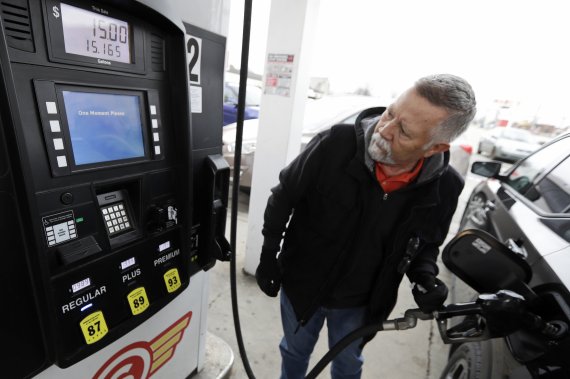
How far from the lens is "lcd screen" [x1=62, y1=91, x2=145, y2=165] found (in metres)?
0.82

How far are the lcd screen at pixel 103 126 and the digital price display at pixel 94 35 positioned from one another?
0.32ft

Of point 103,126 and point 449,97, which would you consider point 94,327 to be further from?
point 449,97

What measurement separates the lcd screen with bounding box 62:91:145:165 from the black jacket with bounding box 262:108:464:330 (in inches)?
24.4

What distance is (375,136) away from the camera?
4.08 ft

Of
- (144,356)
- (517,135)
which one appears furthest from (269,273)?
(517,135)

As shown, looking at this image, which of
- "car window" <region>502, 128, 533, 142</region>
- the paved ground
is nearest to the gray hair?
the paved ground

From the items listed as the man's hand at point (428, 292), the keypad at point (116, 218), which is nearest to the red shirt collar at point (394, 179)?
the man's hand at point (428, 292)

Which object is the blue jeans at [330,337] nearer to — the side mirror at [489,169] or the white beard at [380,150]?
the white beard at [380,150]

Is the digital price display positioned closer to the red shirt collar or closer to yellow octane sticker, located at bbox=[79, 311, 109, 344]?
yellow octane sticker, located at bbox=[79, 311, 109, 344]

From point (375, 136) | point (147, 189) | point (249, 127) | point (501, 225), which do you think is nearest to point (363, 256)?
point (375, 136)

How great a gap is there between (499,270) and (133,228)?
1.10 meters

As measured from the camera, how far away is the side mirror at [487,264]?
1015mm

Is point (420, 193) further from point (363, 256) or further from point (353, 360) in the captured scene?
point (353, 360)

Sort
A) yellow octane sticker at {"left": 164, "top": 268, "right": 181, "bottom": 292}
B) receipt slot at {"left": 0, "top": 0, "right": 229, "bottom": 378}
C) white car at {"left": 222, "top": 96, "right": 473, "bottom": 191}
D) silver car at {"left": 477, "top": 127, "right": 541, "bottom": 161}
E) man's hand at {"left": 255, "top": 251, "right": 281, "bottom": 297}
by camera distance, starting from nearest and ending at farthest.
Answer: receipt slot at {"left": 0, "top": 0, "right": 229, "bottom": 378}
yellow octane sticker at {"left": 164, "top": 268, "right": 181, "bottom": 292}
man's hand at {"left": 255, "top": 251, "right": 281, "bottom": 297}
white car at {"left": 222, "top": 96, "right": 473, "bottom": 191}
silver car at {"left": 477, "top": 127, "right": 541, "bottom": 161}
